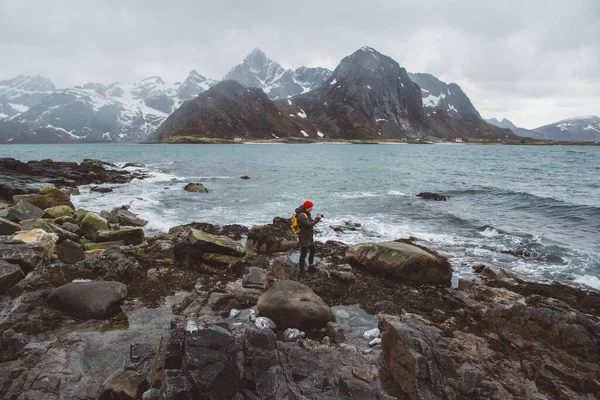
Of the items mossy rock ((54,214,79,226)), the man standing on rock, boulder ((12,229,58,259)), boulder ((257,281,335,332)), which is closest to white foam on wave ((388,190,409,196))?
the man standing on rock

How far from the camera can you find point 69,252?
14055 mm

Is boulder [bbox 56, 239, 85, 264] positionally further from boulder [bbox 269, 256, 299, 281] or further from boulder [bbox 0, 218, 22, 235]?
boulder [bbox 269, 256, 299, 281]

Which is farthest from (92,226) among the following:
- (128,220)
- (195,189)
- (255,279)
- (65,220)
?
(195,189)

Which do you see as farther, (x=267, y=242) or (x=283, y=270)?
(x=267, y=242)

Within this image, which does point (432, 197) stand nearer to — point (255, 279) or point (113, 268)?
point (255, 279)

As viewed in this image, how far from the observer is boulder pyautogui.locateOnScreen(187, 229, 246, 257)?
593 inches

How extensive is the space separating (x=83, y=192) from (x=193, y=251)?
28208 millimetres

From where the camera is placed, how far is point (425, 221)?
86.4 feet

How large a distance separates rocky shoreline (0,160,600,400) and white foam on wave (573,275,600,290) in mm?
1990

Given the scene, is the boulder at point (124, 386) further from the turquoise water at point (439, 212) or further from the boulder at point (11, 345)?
the turquoise water at point (439, 212)

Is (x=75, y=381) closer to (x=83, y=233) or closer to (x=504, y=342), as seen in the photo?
(x=504, y=342)

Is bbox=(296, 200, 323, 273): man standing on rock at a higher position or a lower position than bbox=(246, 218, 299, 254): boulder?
higher

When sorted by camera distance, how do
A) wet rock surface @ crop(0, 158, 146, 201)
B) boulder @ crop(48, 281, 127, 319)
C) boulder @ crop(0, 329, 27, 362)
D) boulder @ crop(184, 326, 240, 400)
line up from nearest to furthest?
1. boulder @ crop(184, 326, 240, 400)
2. boulder @ crop(0, 329, 27, 362)
3. boulder @ crop(48, 281, 127, 319)
4. wet rock surface @ crop(0, 158, 146, 201)

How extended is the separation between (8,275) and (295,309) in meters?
8.63
